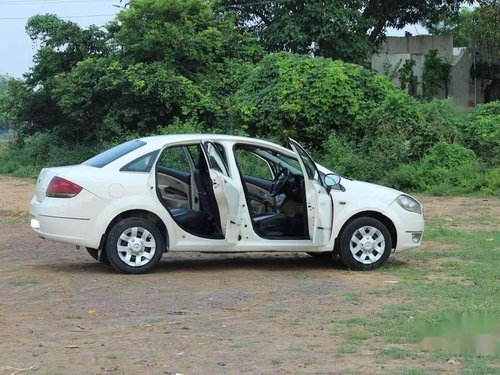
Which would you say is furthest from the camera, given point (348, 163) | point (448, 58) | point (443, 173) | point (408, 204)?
point (448, 58)

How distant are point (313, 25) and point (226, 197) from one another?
20247mm

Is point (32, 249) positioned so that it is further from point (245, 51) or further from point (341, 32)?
point (341, 32)

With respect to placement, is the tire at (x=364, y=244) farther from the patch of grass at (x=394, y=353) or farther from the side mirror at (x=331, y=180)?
the patch of grass at (x=394, y=353)

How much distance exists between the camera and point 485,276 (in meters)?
9.60

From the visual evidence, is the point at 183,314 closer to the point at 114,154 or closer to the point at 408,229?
the point at 114,154

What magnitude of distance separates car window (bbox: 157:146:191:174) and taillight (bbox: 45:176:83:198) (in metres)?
1.13

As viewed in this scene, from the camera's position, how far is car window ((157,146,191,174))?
10.5 metres

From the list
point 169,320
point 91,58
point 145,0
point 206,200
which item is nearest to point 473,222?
point 206,200

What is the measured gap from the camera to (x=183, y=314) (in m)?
7.82

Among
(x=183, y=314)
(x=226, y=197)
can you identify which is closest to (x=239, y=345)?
(x=183, y=314)

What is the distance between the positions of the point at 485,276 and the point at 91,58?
20.3 meters

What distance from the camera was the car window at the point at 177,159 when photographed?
1053cm

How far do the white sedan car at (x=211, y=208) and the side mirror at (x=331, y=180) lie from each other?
0.01 meters

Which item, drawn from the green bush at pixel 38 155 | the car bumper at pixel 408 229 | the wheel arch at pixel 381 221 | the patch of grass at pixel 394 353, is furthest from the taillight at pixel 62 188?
the green bush at pixel 38 155
